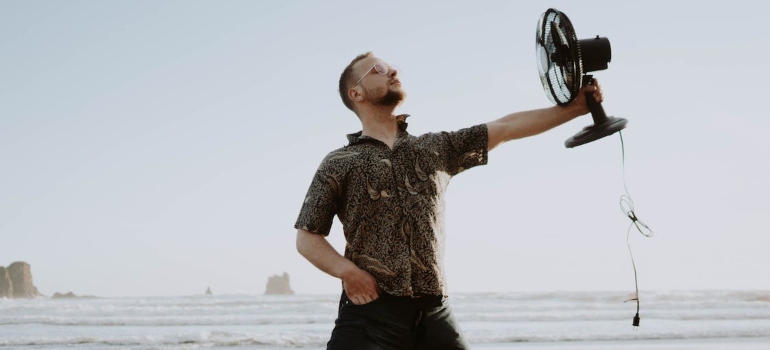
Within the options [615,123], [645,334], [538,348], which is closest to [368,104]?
[615,123]

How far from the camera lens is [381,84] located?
2.78 m

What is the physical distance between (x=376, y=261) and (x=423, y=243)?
6.2 inches

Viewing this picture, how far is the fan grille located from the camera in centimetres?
276

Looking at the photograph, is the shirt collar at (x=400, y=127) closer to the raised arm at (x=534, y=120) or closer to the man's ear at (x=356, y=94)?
the man's ear at (x=356, y=94)

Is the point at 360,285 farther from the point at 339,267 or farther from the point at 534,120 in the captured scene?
the point at 534,120

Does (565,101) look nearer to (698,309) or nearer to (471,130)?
(471,130)

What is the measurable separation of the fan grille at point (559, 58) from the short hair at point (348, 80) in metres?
0.66

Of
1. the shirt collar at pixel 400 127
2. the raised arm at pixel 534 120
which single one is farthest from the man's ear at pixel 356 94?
the raised arm at pixel 534 120

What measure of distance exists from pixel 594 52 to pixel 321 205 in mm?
1056

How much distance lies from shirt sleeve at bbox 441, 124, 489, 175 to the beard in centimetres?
19

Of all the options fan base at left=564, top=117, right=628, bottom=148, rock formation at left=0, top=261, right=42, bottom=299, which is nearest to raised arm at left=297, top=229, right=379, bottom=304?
fan base at left=564, top=117, right=628, bottom=148

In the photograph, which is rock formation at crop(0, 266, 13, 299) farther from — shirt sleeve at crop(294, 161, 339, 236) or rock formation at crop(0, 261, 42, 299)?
shirt sleeve at crop(294, 161, 339, 236)

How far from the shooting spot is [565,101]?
280cm

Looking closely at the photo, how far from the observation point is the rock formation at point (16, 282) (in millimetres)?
54406
